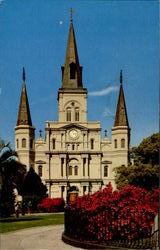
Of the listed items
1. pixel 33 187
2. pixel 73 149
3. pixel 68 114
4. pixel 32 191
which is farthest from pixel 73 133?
pixel 32 191

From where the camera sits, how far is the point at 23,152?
194ft

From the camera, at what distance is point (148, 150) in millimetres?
32406

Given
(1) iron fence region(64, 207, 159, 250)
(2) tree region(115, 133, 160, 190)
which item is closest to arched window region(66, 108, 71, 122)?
(2) tree region(115, 133, 160, 190)

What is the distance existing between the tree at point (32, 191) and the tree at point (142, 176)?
7.68m

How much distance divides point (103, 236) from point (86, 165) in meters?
48.7

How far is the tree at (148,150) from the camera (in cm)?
3182

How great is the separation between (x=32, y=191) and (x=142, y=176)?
38.4 ft

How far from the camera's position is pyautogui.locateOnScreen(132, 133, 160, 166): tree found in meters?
31.8

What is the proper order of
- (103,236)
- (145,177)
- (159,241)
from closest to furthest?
(159,241) → (103,236) → (145,177)

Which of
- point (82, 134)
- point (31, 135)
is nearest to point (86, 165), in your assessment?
point (82, 134)

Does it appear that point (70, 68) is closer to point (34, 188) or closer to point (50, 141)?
point (50, 141)

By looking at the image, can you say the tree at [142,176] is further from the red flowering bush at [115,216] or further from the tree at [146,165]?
the red flowering bush at [115,216]

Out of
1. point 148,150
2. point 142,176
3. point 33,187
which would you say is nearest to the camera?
point 148,150

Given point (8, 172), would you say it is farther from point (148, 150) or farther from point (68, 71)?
point (68, 71)
